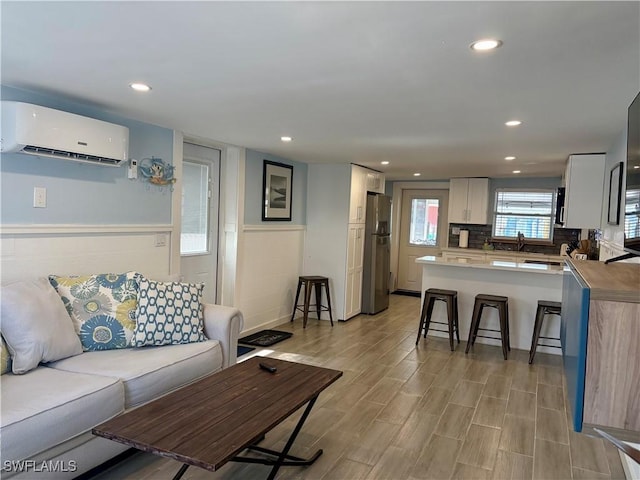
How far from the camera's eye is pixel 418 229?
27.2ft

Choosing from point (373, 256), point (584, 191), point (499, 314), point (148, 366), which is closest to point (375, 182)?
point (373, 256)

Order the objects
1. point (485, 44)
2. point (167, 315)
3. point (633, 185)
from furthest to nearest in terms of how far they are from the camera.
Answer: point (167, 315) → point (485, 44) → point (633, 185)

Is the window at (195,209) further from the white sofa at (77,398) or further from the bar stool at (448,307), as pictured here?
the bar stool at (448,307)

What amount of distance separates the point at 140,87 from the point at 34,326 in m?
1.49

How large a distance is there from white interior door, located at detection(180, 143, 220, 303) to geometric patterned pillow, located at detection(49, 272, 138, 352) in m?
1.43

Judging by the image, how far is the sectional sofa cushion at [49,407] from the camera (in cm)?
184

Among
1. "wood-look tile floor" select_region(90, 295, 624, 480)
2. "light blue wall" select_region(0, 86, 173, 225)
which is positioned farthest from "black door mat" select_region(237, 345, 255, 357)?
"light blue wall" select_region(0, 86, 173, 225)

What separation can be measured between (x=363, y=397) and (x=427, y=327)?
78.4 inches

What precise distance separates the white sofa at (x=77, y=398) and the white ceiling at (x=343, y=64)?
1.63 meters

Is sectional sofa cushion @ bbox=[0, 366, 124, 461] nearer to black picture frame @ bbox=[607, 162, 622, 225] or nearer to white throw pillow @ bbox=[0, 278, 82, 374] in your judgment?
white throw pillow @ bbox=[0, 278, 82, 374]

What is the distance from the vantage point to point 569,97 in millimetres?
2525

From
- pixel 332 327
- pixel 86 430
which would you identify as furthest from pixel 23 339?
pixel 332 327

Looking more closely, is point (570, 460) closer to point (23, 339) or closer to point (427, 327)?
point (427, 327)
